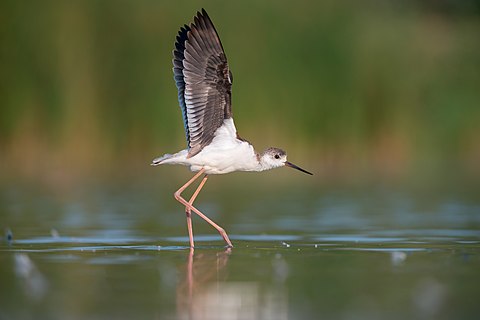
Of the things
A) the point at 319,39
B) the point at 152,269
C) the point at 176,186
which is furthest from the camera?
the point at 319,39

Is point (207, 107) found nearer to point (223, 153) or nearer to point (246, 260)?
point (223, 153)

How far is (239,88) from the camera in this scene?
20688mm

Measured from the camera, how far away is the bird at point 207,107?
11164 mm

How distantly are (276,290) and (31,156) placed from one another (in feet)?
44.0

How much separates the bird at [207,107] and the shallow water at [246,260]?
823mm

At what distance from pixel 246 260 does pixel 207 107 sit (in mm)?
2458

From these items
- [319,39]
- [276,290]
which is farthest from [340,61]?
[276,290]

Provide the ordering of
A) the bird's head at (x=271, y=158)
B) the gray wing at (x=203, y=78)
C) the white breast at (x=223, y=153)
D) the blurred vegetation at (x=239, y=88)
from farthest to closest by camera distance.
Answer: the blurred vegetation at (x=239, y=88), the bird's head at (x=271, y=158), the white breast at (x=223, y=153), the gray wing at (x=203, y=78)

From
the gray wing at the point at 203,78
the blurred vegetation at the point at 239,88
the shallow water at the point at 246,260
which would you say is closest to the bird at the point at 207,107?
the gray wing at the point at 203,78

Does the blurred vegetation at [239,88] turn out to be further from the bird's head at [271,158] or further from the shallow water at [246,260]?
the bird's head at [271,158]

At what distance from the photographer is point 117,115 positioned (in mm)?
20594

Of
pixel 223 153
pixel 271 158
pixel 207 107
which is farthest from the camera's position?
pixel 271 158

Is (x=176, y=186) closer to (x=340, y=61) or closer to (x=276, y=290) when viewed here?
(x=340, y=61)

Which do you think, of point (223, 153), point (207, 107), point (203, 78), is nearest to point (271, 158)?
point (223, 153)
